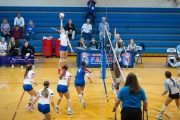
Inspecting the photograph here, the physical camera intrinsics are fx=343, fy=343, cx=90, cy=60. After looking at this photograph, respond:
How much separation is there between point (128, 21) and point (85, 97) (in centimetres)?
1474

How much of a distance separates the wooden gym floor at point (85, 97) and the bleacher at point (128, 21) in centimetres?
517

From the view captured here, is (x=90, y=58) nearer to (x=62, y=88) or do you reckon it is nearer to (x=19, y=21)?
(x=19, y=21)

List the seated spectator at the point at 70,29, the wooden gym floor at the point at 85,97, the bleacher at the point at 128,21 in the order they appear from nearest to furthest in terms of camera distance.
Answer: the wooden gym floor at the point at 85,97
the seated spectator at the point at 70,29
the bleacher at the point at 128,21

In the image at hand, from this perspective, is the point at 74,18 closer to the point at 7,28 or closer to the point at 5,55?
the point at 7,28

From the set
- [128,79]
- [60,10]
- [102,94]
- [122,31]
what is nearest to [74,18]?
[60,10]

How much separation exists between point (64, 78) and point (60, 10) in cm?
1720

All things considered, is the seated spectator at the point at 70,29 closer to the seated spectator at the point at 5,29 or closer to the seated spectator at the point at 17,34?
the seated spectator at the point at 17,34

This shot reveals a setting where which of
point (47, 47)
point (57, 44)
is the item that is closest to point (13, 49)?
point (47, 47)

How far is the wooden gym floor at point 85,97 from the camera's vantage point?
11.8 meters

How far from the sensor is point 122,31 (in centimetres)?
2691

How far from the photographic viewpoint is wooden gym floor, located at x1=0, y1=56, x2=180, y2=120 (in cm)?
1180

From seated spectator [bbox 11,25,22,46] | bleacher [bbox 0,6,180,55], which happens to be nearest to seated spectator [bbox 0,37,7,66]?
seated spectator [bbox 11,25,22,46]

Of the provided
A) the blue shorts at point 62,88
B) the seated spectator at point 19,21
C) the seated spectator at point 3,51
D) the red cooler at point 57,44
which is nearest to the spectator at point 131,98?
the blue shorts at point 62,88

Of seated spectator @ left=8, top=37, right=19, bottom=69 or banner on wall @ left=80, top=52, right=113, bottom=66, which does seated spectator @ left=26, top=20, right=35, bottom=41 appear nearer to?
seated spectator @ left=8, top=37, right=19, bottom=69
